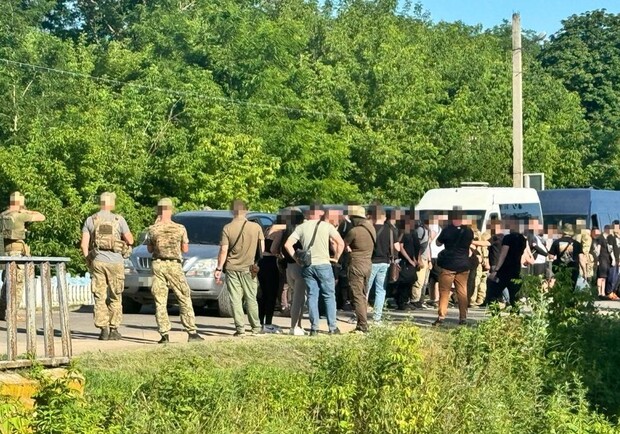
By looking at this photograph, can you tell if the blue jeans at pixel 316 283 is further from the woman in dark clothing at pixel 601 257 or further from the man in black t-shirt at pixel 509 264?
the woman in dark clothing at pixel 601 257

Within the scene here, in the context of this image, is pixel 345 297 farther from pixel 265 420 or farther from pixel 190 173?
pixel 190 173

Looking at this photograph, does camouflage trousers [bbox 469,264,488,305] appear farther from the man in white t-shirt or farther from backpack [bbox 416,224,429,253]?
the man in white t-shirt

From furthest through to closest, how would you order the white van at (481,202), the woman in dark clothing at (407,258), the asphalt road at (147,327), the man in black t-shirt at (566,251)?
the white van at (481,202) < the man in black t-shirt at (566,251) < the woman in dark clothing at (407,258) < the asphalt road at (147,327)

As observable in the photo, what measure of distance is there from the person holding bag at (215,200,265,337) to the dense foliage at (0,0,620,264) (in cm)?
1670

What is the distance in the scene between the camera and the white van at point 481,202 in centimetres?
3011

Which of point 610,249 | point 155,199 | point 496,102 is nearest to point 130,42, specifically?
point 496,102

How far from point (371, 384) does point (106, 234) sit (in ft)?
15.8

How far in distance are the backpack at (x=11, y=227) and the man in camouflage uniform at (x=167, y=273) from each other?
101 inches

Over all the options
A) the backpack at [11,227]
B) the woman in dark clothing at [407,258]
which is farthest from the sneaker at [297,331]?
the woman in dark clothing at [407,258]

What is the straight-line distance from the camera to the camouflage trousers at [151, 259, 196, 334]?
53.4 feet

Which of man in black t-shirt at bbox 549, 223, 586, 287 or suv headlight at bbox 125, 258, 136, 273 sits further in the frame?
man in black t-shirt at bbox 549, 223, 586, 287

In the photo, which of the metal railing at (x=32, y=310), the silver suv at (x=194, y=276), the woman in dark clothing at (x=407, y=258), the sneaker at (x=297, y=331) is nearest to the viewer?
the metal railing at (x=32, y=310)

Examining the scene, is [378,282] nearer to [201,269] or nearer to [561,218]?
[201,269]

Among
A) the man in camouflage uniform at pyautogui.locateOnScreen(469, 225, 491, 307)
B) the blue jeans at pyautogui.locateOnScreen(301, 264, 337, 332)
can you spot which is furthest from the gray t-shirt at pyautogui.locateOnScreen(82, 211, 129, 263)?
the man in camouflage uniform at pyautogui.locateOnScreen(469, 225, 491, 307)
